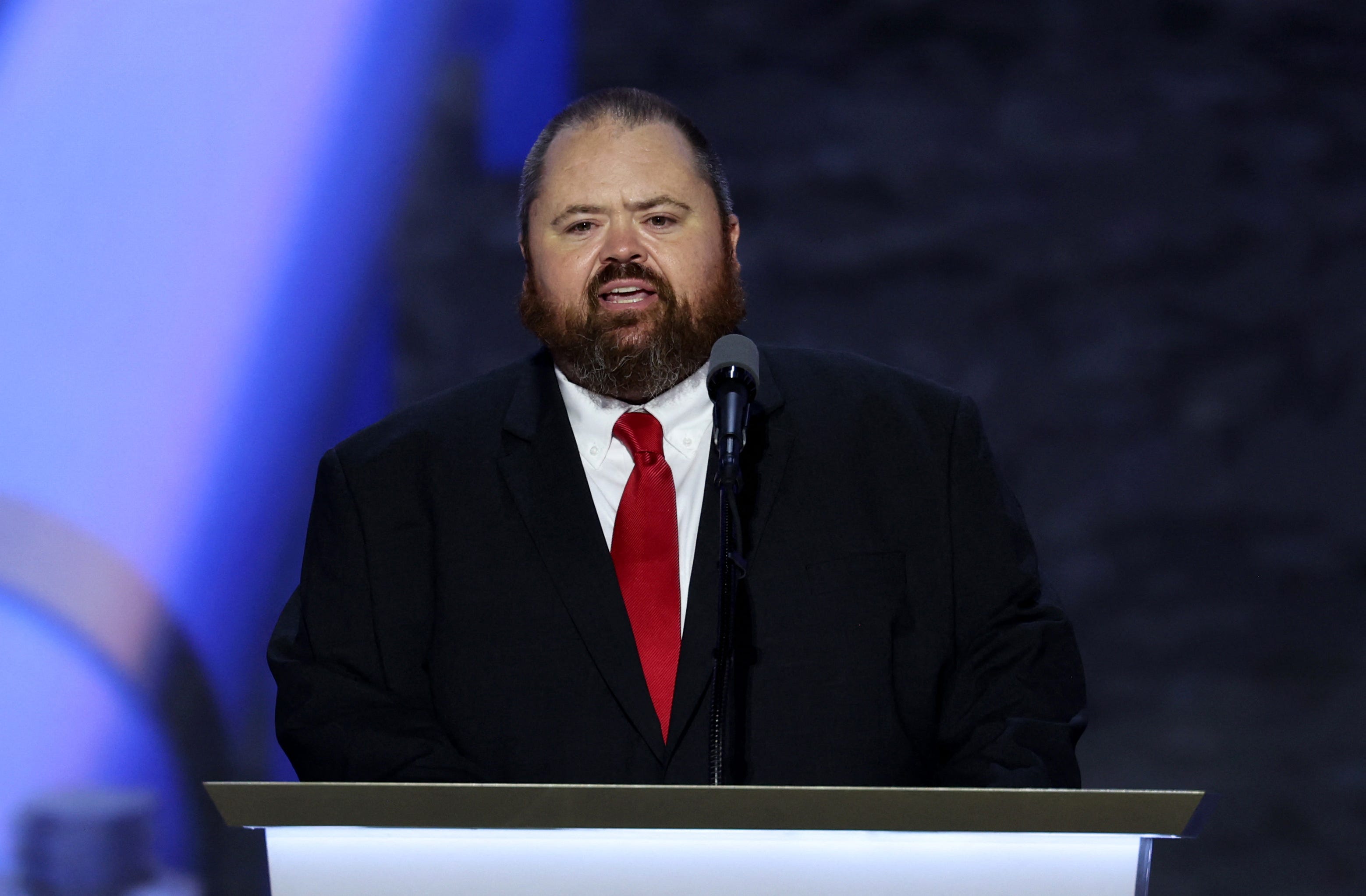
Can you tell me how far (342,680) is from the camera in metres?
2.15

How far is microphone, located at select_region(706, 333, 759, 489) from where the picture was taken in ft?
5.01

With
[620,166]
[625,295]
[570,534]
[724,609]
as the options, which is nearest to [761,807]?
[724,609]

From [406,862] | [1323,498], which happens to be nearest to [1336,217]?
[1323,498]

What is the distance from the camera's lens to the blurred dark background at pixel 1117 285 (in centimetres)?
331

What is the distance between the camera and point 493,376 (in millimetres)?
2549

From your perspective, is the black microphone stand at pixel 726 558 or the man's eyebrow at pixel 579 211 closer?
the black microphone stand at pixel 726 558

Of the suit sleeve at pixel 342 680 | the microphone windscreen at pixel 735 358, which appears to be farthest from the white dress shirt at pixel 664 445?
the microphone windscreen at pixel 735 358

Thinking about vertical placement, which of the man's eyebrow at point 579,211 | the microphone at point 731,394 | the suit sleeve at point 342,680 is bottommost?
the suit sleeve at point 342,680

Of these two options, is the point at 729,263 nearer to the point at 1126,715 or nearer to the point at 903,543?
the point at 903,543

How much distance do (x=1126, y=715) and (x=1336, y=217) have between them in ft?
4.51

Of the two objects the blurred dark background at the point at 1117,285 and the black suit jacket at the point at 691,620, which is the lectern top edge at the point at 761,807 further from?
the blurred dark background at the point at 1117,285

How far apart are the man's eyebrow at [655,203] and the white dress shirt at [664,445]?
308 millimetres

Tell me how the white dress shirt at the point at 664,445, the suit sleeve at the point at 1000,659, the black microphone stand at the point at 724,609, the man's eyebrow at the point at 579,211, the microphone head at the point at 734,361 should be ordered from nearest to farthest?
1. the black microphone stand at the point at 724,609
2. the microphone head at the point at 734,361
3. the suit sleeve at the point at 1000,659
4. the white dress shirt at the point at 664,445
5. the man's eyebrow at the point at 579,211

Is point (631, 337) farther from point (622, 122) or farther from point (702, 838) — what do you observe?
point (702, 838)
